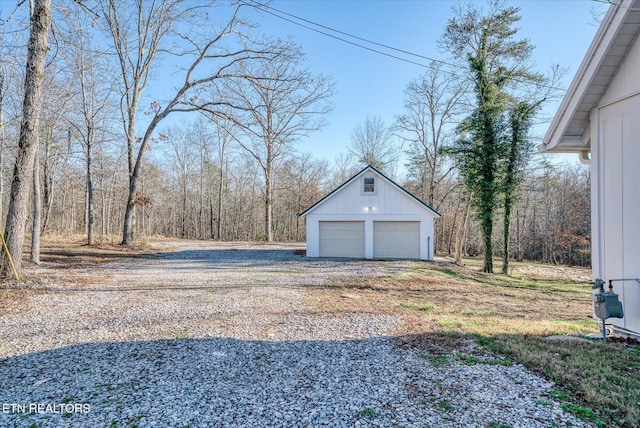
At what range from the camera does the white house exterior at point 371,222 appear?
15.4 m

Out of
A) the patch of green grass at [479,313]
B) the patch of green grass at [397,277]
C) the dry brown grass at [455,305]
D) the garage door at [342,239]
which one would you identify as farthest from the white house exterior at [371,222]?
the patch of green grass at [479,313]

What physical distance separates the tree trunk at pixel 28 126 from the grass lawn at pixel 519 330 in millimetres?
6966

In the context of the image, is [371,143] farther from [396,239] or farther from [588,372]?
[588,372]

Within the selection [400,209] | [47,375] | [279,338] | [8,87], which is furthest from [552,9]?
[8,87]

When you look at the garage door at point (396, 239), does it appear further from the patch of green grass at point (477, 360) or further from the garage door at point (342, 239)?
the patch of green grass at point (477, 360)

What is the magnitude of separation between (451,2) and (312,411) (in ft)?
64.0

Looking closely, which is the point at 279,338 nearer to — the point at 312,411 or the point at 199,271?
the point at 312,411

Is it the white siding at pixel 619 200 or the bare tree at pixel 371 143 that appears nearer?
the white siding at pixel 619 200

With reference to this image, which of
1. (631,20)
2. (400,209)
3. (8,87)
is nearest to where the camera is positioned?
(631,20)

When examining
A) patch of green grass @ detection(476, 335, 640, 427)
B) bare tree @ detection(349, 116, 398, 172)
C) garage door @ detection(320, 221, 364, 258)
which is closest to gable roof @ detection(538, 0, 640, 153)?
patch of green grass @ detection(476, 335, 640, 427)

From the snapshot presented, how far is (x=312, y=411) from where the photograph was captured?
8.90 ft

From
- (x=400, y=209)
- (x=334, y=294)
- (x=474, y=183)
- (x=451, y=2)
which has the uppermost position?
(x=451, y=2)

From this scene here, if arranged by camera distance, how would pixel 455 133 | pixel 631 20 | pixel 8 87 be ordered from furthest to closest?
1. pixel 455 133
2. pixel 8 87
3. pixel 631 20

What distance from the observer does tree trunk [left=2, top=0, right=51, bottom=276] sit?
7.32 m
